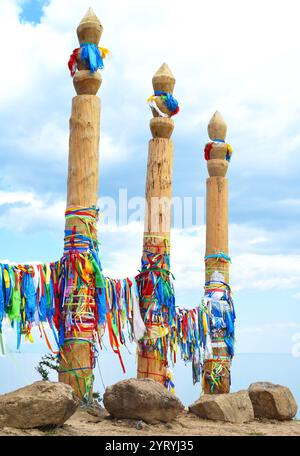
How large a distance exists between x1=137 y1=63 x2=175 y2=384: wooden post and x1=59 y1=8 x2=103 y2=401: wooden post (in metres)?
0.96

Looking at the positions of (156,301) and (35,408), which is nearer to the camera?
(35,408)

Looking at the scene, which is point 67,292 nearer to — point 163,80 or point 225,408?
point 225,408

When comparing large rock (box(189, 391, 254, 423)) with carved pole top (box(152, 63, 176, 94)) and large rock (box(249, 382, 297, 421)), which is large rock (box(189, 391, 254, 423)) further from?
carved pole top (box(152, 63, 176, 94))

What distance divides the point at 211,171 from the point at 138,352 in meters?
3.01

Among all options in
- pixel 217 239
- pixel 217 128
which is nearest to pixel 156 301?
pixel 217 239

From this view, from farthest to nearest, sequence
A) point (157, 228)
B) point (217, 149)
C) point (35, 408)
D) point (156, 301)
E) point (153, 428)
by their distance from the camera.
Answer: point (217, 149), point (157, 228), point (156, 301), point (153, 428), point (35, 408)

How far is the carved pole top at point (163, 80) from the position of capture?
7941 millimetres

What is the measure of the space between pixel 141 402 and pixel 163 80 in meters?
4.19

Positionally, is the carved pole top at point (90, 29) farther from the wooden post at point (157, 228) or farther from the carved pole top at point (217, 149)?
the carved pole top at point (217, 149)

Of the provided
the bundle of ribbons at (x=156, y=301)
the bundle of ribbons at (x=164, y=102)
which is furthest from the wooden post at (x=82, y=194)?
the bundle of ribbons at (x=164, y=102)

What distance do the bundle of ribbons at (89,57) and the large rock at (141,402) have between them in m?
3.43

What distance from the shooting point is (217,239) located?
8.70m

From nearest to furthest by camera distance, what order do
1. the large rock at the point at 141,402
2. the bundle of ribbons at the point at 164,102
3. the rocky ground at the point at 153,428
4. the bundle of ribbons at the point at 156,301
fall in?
the rocky ground at the point at 153,428, the large rock at the point at 141,402, the bundle of ribbons at the point at 156,301, the bundle of ribbons at the point at 164,102

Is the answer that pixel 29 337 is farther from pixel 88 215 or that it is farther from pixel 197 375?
pixel 197 375
